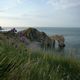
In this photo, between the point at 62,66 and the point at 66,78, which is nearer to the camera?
the point at 66,78

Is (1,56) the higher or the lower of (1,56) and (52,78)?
the higher

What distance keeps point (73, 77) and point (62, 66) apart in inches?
24.3

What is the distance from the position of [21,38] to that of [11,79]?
329 cm

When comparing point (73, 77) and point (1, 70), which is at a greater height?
point (1, 70)

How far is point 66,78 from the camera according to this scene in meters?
5.16

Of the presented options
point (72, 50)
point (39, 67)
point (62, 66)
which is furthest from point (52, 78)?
point (72, 50)

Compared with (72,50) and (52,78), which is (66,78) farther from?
(72,50)

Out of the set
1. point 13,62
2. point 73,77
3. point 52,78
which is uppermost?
point 13,62

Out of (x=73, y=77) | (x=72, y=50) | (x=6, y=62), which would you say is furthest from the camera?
(x=72, y=50)

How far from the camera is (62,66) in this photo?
20.1 feet

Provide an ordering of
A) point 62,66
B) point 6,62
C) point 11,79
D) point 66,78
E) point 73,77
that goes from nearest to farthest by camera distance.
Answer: point 11,79
point 6,62
point 66,78
point 73,77
point 62,66

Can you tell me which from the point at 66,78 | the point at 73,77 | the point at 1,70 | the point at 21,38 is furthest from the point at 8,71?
the point at 21,38

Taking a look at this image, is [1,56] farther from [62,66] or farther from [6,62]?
[62,66]

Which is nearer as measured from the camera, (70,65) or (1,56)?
(1,56)
